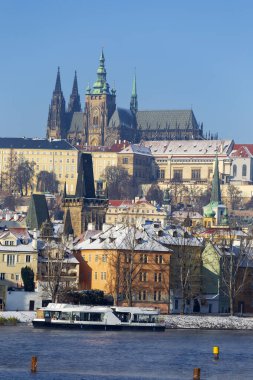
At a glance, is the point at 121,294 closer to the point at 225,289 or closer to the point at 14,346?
the point at 225,289

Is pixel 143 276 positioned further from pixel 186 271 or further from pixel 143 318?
pixel 143 318

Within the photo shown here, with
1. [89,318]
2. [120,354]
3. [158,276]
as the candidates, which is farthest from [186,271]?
[120,354]

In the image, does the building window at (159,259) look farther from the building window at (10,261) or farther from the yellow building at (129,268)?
the building window at (10,261)

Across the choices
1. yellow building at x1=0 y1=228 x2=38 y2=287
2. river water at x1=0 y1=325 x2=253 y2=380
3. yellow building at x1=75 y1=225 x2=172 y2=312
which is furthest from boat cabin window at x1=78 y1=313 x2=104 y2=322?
yellow building at x1=0 y1=228 x2=38 y2=287

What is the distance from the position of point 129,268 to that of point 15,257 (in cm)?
741

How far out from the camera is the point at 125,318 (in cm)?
9562

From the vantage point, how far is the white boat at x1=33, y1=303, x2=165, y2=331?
309ft

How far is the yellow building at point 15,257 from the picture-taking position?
10581 cm

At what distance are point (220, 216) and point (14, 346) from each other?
109m

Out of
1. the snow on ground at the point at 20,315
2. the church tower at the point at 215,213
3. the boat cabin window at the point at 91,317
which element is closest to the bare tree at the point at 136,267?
the snow on ground at the point at 20,315

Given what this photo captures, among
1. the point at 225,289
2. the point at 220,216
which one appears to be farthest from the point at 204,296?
the point at 220,216

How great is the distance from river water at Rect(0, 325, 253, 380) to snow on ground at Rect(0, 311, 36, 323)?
165cm

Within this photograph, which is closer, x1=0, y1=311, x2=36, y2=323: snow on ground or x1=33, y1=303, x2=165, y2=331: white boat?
x1=33, y1=303, x2=165, y2=331: white boat

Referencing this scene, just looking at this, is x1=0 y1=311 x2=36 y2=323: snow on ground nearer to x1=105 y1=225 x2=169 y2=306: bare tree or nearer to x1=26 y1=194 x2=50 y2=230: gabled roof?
x1=105 y1=225 x2=169 y2=306: bare tree
